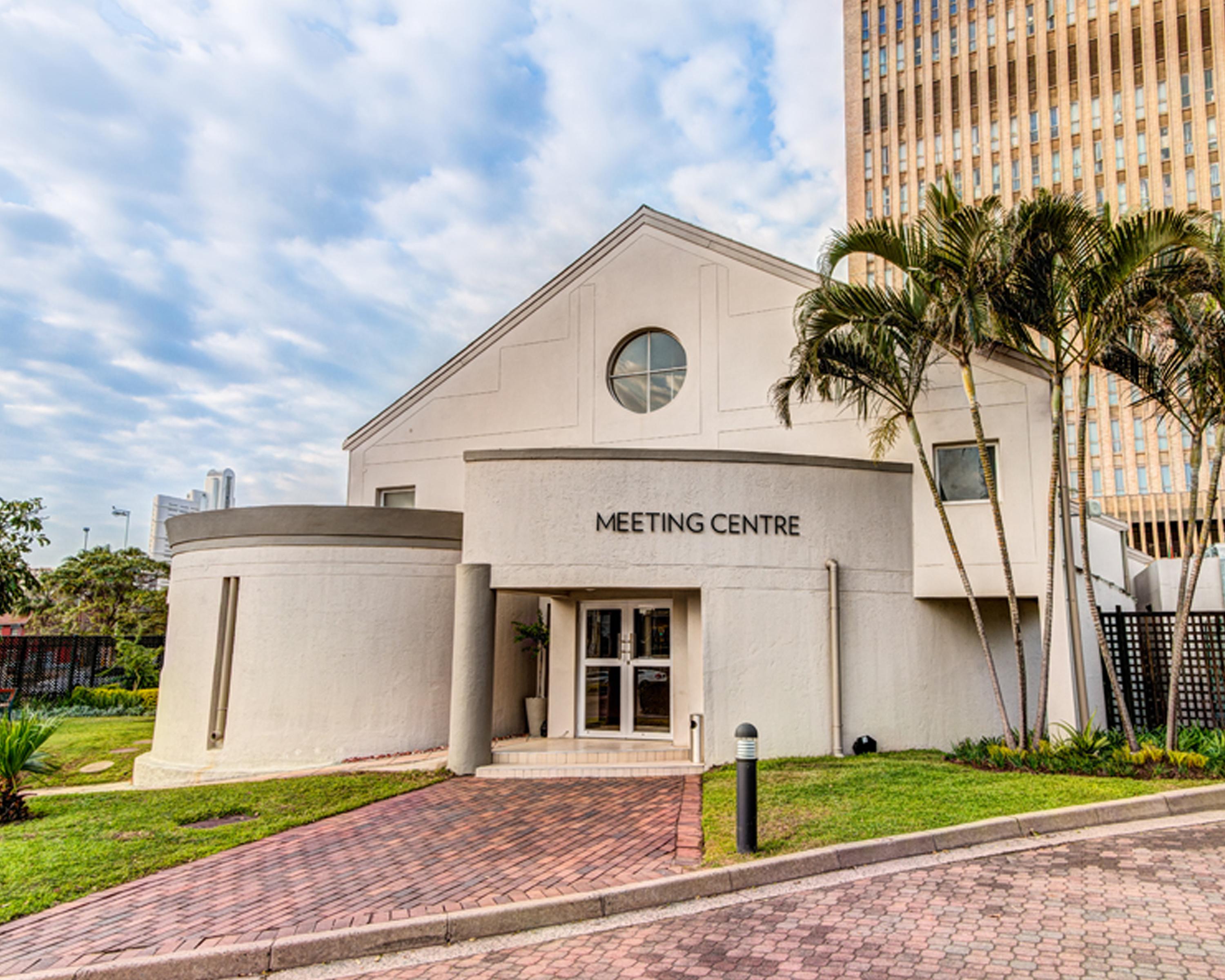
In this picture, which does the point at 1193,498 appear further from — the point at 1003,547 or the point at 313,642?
the point at 313,642

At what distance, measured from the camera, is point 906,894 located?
6.05 meters

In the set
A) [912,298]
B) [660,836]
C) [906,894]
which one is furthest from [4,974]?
[912,298]

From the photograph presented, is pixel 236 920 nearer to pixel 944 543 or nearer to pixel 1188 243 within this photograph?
pixel 944 543

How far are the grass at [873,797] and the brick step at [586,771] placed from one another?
1.80 feet

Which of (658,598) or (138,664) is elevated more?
(658,598)

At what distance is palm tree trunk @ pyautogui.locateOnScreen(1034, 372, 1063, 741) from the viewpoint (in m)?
10.8

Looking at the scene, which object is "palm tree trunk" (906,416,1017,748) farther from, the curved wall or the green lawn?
the green lawn

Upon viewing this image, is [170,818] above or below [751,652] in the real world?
below

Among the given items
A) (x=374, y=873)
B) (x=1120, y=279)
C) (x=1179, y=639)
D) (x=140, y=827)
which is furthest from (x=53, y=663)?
(x=1120, y=279)

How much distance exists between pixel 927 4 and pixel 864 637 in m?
68.2

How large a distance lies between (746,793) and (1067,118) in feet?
213

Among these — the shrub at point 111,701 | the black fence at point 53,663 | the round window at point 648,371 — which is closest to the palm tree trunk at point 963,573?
the round window at point 648,371

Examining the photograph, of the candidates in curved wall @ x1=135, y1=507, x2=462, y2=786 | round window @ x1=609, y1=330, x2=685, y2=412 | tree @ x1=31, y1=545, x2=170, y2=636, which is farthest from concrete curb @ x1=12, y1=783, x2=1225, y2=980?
tree @ x1=31, y1=545, x2=170, y2=636

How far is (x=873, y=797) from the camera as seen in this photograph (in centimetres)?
870
